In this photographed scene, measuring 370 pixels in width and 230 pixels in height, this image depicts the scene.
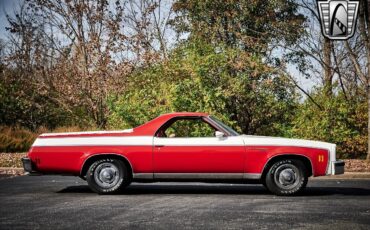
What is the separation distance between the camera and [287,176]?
915 centimetres

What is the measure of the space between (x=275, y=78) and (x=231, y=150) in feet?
31.2

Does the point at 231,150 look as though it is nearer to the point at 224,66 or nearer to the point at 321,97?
the point at 224,66

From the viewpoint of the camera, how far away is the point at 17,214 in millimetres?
7281

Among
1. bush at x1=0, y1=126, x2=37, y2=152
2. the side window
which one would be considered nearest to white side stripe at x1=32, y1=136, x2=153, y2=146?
the side window

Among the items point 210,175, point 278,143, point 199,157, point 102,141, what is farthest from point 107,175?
point 278,143

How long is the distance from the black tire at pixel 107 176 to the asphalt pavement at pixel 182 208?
0.20 m

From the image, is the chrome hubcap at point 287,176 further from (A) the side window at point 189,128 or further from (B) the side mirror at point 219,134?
(A) the side window at point 189,128

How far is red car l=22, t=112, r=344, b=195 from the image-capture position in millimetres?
9148

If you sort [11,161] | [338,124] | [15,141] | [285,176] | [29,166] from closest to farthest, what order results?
[285,176], [29,166], [11,161], [338,124], [15,141]

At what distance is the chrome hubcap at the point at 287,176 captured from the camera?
9156 mm

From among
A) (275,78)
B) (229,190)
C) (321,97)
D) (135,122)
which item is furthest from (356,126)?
(229,190)

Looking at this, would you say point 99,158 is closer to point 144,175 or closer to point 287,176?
point 144,175

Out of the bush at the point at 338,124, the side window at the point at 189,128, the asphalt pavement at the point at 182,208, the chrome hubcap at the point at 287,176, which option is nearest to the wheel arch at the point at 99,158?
the asphalt pavement at the point at 182,208

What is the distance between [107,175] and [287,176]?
10.3ft
